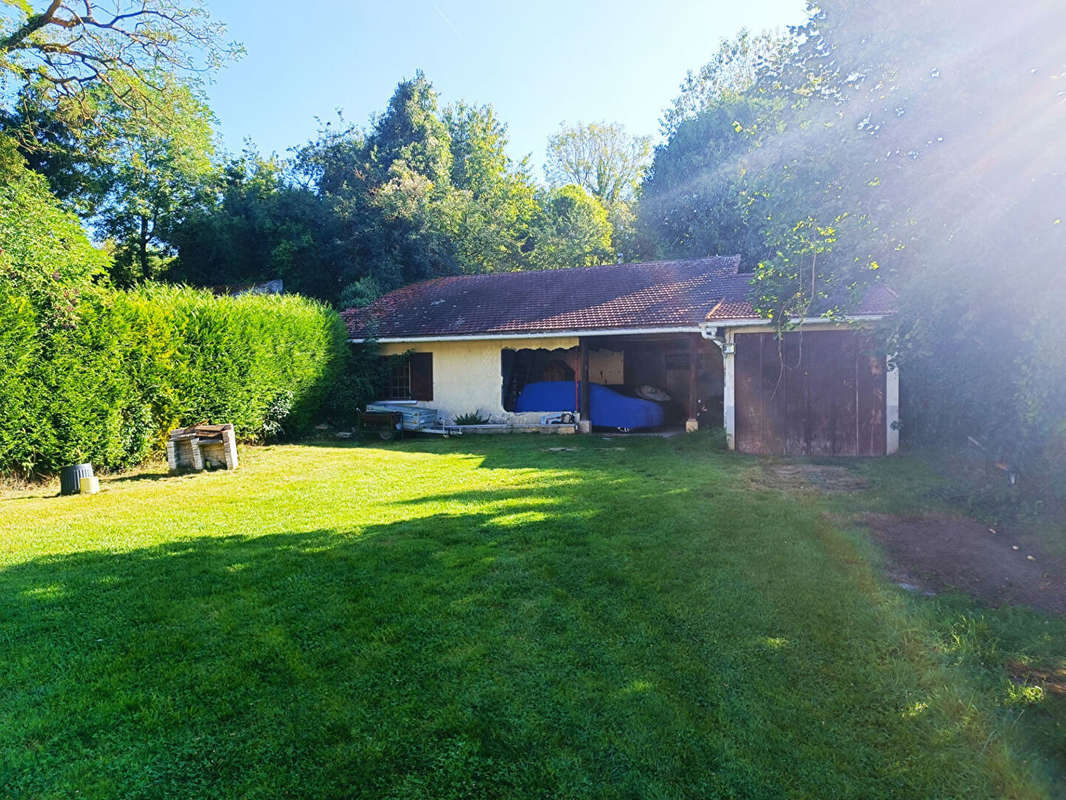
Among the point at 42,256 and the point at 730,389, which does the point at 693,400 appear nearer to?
the point at 730,389

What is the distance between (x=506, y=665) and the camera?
296 centimetres

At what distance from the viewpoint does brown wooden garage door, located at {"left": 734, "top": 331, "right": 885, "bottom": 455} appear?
9.76 m

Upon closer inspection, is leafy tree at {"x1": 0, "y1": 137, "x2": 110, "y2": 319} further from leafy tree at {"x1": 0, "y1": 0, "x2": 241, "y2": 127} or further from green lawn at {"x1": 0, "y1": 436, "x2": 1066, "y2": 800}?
leafy tree at {"x1": 0, "y1": 0, "x2": 241, "y2": 127}

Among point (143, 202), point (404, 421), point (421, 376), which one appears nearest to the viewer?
point (404, 421)

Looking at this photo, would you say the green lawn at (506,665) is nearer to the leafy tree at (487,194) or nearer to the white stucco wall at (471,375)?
the white stucco wall at (471,375)

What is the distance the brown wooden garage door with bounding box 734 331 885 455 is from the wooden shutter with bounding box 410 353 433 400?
8.26 meters

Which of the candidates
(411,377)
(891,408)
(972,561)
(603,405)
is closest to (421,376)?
(411,377)

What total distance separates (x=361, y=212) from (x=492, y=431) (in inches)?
563

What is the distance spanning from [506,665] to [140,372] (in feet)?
28.7

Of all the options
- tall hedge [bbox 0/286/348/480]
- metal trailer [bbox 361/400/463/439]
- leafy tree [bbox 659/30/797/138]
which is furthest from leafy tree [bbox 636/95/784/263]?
tall hedge [bbox 0/286/348/480]

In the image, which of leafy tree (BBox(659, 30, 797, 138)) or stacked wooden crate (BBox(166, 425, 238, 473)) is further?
Result: leafy tree (BBox(659, 30, 797, 138))

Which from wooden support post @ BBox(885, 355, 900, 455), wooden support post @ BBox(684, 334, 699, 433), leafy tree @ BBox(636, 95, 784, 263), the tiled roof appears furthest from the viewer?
leafy tree @ BBox(636, 95, 784, 263)

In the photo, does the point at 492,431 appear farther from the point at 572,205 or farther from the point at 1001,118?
the point at 572,205

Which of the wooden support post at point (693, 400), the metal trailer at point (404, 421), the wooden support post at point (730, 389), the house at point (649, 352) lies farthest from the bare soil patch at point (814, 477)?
the metal trailer at point (404, 421)
